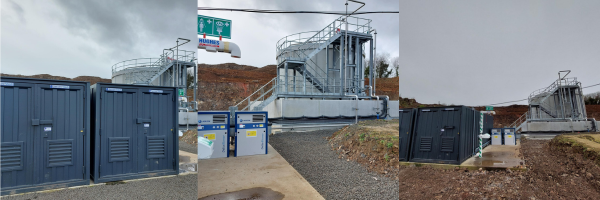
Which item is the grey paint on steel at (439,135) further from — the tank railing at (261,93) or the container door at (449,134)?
the tank railing at (261,93)

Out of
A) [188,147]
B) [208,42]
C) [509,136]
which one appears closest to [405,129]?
[208,42]

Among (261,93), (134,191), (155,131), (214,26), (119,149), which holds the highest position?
(214,26)

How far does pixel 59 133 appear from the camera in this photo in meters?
3.61

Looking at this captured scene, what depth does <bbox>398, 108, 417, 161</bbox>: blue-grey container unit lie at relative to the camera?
6.56 feet

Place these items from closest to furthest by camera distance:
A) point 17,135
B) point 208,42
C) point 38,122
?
point 208,42
point 17,135
point 38,122

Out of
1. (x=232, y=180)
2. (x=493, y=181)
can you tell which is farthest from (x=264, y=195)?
(x=493, y=181)

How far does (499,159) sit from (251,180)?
9.81 ft

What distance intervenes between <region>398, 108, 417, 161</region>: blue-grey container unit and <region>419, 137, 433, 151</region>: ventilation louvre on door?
6.7 inches

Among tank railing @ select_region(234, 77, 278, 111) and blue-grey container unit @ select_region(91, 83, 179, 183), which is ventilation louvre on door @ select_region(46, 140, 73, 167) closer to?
blue-grey container unit @ select_region(91, 83, 179, 183)

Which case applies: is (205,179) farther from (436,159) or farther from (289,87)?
(436,159)

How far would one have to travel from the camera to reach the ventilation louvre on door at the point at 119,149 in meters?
3.92

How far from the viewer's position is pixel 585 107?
288cm

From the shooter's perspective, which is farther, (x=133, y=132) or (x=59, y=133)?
(x=133, y=132)

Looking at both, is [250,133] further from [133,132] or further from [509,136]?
[509,136]
